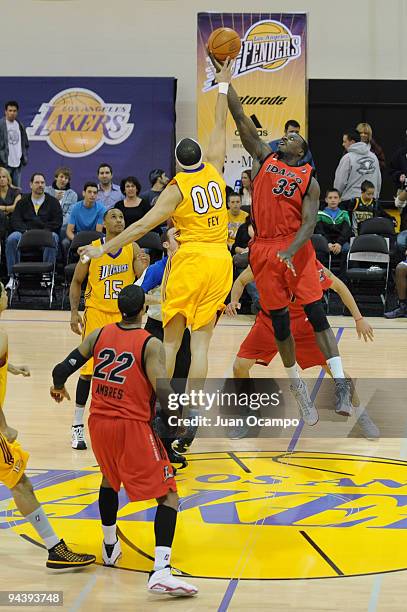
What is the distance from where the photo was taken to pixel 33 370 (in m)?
10.9

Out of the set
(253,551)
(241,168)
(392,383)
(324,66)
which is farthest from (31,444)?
(324,66)

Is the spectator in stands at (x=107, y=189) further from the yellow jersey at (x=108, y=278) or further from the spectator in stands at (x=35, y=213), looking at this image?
the yellow jersey at (x=108, y=278)

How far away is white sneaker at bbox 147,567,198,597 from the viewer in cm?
514

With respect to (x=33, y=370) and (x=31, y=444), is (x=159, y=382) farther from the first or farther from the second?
(x=33, y=370)

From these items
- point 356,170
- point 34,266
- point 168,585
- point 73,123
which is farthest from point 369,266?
point 168,585

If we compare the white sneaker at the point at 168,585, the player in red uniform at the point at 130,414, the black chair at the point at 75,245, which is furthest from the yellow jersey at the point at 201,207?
the black chair at the point at 75,245

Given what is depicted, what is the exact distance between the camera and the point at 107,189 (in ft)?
52.9

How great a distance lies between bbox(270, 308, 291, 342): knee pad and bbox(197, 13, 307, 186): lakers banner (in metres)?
8.46

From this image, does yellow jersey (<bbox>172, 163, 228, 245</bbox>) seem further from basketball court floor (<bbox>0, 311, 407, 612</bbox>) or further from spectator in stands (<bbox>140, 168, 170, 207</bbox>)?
spectator in stands (<bbox>140, 168, 170, 207</bbox>)

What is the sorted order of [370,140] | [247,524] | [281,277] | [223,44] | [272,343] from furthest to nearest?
[370,140] < [272,343] < [223,44] < [281,277] < [247,524]

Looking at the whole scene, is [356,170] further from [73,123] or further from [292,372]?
[292,372]

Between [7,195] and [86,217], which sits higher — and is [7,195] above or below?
above

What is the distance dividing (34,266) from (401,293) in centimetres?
506

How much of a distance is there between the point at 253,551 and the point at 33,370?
5.53m
